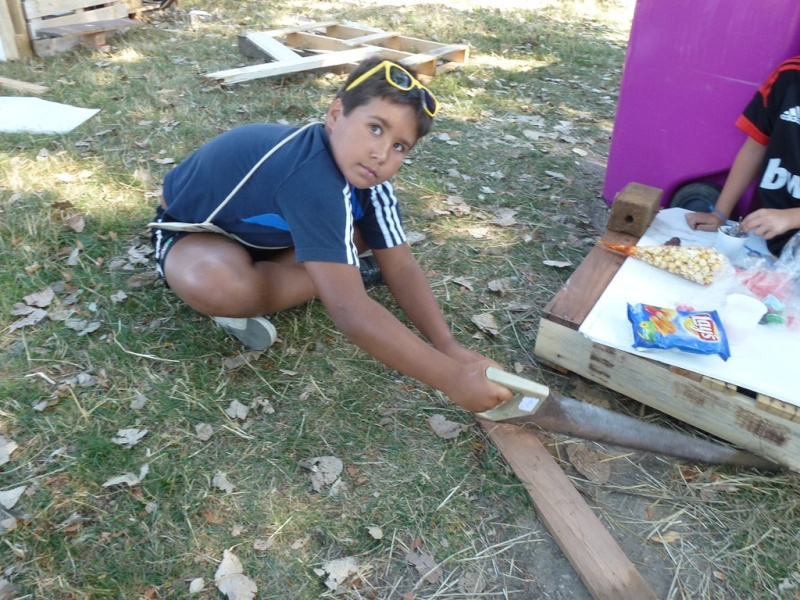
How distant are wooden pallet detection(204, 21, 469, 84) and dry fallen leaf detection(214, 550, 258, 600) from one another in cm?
355

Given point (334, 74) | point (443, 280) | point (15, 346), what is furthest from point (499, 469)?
point (334, 74)

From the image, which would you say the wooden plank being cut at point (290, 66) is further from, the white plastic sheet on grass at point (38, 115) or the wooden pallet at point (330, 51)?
the white plastic sheet on grass at point (38, 115)

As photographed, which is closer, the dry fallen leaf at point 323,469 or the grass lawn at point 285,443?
the grass lawn at point 285,443

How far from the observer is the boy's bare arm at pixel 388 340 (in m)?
1.69

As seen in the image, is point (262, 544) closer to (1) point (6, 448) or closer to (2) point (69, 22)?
(1) point (6, 448)

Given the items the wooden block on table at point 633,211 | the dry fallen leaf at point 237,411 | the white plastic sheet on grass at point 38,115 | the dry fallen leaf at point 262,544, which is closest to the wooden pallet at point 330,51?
the white plastic sheet on grass at point 38,115

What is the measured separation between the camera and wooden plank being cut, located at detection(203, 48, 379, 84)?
4.32 meters

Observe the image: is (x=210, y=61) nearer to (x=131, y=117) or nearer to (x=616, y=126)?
(x=131, y=117)

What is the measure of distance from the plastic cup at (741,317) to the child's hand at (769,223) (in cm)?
38

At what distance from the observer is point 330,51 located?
5.09 metres

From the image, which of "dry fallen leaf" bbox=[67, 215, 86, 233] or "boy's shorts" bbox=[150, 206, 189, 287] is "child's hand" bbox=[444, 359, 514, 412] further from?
"dry fallen leaf" bbox=[67, 215, 86, 233]

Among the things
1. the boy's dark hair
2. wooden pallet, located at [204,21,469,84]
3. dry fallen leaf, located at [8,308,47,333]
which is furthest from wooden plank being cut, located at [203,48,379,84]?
the boy's dark hair

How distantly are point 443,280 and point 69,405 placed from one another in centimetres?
149

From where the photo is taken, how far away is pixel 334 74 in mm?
4715
